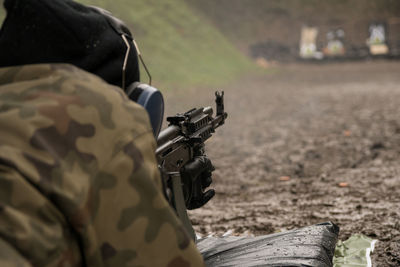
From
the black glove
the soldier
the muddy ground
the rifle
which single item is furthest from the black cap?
the muddy ground

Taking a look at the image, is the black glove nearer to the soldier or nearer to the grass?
the soldier

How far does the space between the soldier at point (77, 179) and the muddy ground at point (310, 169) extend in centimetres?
183

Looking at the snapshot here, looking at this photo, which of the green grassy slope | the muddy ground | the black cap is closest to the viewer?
the black cap

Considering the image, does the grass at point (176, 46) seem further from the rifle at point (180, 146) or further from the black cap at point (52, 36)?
the black cap at point (52, 36)

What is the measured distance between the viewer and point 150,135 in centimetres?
129

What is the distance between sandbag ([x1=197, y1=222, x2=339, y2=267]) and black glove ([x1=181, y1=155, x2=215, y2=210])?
308 mm

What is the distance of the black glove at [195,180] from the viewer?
208 cm

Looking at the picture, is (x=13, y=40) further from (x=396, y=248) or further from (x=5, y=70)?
(x=396, y=248)

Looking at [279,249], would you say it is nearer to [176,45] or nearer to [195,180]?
[195,180]

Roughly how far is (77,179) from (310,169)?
4064 mm

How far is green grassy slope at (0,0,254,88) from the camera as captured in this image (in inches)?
589

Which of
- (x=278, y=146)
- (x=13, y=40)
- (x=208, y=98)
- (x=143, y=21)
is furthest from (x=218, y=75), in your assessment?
(x=13, y=40)

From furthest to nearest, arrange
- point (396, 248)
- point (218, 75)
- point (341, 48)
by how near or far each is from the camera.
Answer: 1. point (341, 48)
2. point (218, 75)
3. point (396, 248)

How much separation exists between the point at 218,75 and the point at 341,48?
1253cm
